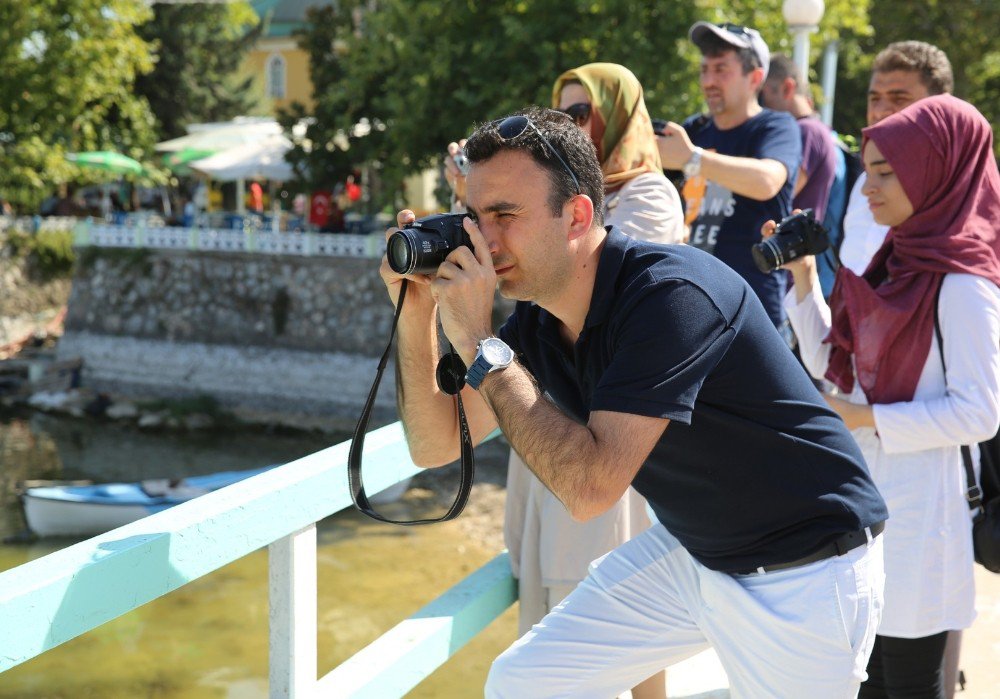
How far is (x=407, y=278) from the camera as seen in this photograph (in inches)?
80.5

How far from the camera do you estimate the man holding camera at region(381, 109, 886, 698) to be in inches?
68.2

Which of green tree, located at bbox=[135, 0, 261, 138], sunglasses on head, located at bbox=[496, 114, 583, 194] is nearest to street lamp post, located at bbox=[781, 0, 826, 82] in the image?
sunglasses on head, located at bbox=[496, 114, 583, 194]

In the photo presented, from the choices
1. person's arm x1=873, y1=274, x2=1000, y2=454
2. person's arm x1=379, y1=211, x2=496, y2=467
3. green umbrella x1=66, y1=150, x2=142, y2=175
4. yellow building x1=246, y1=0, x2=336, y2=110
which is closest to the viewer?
person's arm x1=379, y1=211, x2=496, y2=467

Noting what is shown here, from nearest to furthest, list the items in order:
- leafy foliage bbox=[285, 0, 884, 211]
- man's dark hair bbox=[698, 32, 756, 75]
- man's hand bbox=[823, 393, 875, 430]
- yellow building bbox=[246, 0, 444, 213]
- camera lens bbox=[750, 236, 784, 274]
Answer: man's hand bbox=[823, 393, 875, 430]
camera lens bbox=[750, 236, 784, 274]
man's dark hair bbox=[698, 32, 756, 75]
leafy foliage bbox=[285, 0, 884, 211]
yellow building bbox=[246, 0, 444, 213]

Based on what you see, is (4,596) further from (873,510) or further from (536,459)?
(873,510)

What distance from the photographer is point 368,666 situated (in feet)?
7.95

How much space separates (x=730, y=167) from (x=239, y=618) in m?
9.95

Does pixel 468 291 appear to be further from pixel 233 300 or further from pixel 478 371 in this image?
pixel 233 300

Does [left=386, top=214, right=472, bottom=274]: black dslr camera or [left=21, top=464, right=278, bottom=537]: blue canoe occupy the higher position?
[left=386, top=214, right=472, bottom=274]: black dslr camera

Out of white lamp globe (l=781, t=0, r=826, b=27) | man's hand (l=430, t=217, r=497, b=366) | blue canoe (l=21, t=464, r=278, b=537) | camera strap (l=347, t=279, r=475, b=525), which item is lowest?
blue canoe (l=21, t=464, r=278, b=537)

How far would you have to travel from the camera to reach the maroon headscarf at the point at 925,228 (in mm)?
2369

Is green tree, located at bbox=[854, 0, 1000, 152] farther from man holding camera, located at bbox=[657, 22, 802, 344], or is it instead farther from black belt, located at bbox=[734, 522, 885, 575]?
black belt, located at bbox=[734, 522, 885, 575]

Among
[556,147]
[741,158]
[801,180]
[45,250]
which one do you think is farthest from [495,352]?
[45,250]

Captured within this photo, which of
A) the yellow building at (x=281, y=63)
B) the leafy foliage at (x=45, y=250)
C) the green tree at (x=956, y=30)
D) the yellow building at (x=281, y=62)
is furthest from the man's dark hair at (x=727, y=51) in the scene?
the yellow building at (x=281, y=63)
